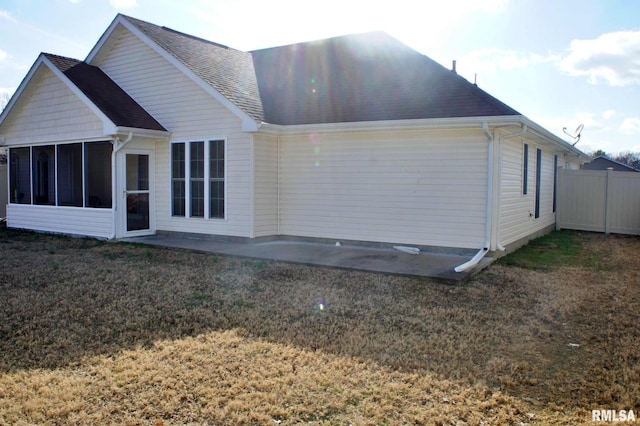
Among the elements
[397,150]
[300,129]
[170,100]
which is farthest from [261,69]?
[397,150]

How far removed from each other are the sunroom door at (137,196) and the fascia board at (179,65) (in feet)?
7.67

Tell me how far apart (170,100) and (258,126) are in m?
3.14

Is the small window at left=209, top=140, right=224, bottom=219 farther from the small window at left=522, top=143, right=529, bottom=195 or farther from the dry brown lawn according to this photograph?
the small window at left=522, top=143, right=529, bottom=195

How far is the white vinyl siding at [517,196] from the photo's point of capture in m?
9.77

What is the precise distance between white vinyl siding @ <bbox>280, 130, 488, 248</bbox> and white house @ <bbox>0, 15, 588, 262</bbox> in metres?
0.03

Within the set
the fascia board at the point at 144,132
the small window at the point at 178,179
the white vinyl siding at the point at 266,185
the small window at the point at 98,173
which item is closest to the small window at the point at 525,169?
the white vinyl siding at the point at 266,185

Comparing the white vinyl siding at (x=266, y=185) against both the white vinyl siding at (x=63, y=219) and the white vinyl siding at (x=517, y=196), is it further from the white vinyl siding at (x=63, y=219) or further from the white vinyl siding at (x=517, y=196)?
the white vinyl siding at (x=517, y=196)

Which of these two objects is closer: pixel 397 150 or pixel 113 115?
pixel 397 150

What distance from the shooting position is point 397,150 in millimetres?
10102

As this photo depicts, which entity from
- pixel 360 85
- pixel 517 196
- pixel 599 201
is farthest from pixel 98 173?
pixel 599 201

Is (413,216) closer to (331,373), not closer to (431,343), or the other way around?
(431,343)

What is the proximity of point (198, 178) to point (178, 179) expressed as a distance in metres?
0.65

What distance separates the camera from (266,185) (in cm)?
1111

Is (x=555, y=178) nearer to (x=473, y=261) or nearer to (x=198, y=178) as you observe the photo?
(x=473, y=261)
